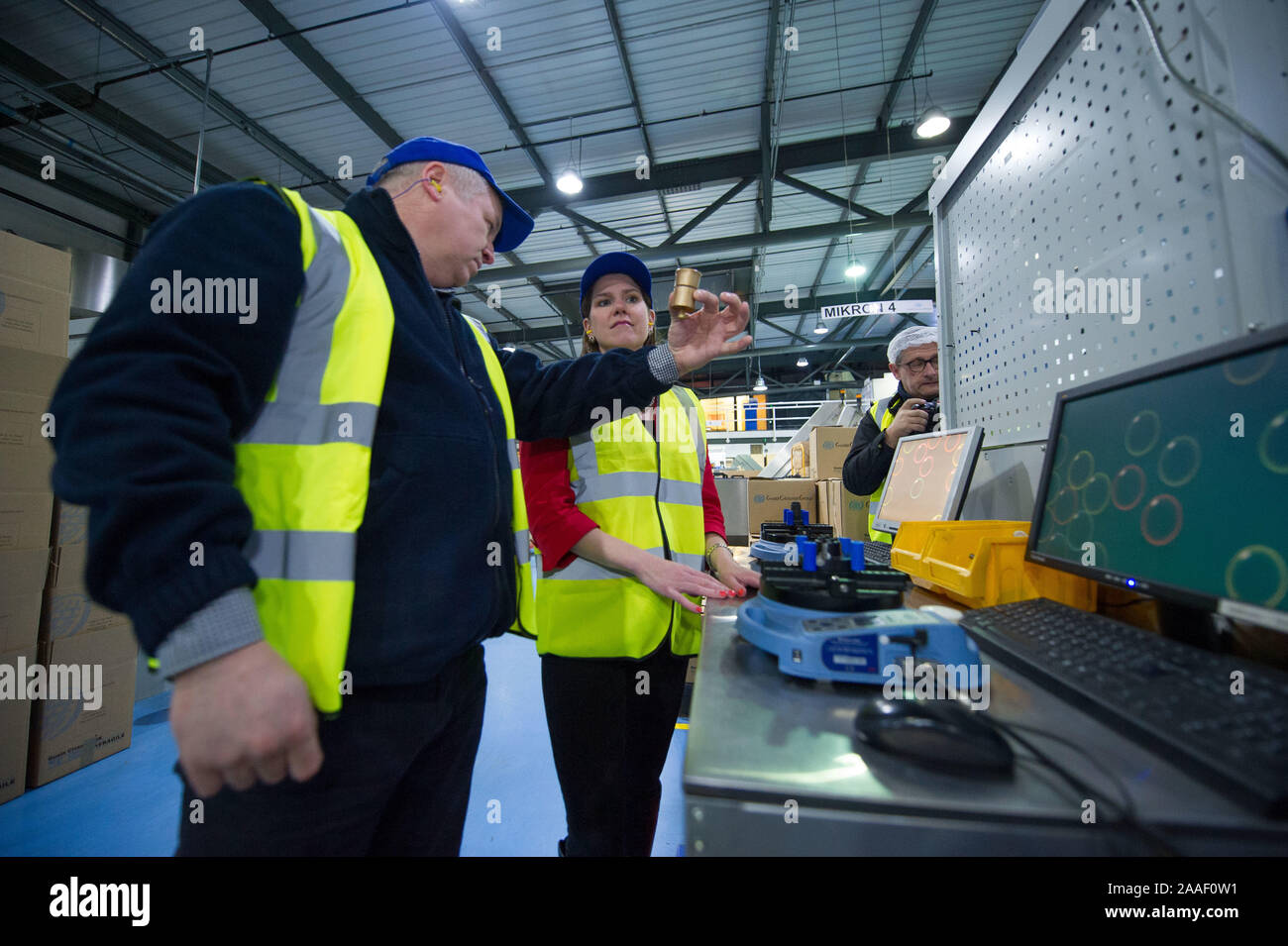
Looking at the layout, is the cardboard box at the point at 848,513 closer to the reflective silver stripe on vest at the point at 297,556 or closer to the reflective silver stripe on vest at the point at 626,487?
the reflective silver stripe on vest at the point at 626,487

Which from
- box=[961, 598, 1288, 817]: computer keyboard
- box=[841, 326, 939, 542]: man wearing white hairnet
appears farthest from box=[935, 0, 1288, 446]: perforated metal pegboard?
box=[961, 598, 1288, 817]: computer keyboard

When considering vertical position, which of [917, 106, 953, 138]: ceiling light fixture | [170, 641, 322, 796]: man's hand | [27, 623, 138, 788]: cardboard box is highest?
[917, 106, 953, 138]: ceiling light fixture

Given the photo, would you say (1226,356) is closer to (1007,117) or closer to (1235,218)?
(1235,218)

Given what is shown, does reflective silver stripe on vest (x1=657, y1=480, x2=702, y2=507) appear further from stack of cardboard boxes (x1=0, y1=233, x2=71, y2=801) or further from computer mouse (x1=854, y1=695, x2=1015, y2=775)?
stack of cardboard boxes (x1=0, y1=233, x2=71, y2=801)

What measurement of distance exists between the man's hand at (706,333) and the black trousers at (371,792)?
2.65ft

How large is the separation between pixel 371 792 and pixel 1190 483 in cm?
120

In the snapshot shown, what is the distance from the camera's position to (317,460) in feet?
2.29

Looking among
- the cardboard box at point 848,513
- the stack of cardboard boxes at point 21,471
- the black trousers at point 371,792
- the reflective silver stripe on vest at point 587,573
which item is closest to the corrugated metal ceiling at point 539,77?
the stack of cardboard boxes at point 21,471

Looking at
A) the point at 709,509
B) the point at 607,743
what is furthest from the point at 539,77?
the point at 607,743

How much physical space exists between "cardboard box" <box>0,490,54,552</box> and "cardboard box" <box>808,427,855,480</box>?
152 inches

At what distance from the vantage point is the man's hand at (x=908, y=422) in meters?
1.80

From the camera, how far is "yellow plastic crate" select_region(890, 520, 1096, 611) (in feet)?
2.97
